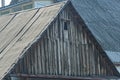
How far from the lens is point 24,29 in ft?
45.0

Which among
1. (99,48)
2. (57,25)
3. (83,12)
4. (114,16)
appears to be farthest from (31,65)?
(114,16)

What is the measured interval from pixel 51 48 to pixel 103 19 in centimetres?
1546

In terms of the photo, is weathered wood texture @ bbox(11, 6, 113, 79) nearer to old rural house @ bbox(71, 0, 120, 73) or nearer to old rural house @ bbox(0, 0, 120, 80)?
old rural house @ bbox(0, 0, 120, 80)

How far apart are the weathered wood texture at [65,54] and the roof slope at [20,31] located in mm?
222

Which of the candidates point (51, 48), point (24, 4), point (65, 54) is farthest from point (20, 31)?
point (24, 4)

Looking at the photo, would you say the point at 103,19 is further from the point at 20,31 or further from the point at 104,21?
the point at 20,31

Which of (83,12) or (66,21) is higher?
(83,12)

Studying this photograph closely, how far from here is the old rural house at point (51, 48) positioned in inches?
484

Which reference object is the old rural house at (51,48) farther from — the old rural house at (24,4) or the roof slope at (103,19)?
the old rural house at (24,4)

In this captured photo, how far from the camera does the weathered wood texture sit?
12719 millimetres

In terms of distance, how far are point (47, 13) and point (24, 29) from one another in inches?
36.7

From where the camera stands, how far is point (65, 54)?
13938 millimetres

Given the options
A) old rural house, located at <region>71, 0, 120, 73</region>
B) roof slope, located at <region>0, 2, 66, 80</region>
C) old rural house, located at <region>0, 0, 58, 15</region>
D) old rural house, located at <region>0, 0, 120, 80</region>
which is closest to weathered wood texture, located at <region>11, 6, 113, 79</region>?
old rural house, located at <region>0, 0, 120, 80</region>

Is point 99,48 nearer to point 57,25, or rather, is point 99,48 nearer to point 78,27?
point 78,27
